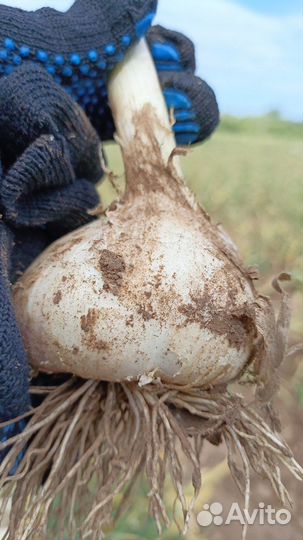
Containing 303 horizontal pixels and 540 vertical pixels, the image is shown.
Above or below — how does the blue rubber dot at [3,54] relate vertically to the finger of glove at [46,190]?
above

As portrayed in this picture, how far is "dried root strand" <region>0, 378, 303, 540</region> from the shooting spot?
79cm

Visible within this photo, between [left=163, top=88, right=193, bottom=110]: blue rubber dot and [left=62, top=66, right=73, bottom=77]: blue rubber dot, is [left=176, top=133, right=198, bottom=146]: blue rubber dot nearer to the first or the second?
[left=163, top=88, right=193, bottom=110]: blue rubber dot

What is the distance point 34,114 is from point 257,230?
7.02 feet

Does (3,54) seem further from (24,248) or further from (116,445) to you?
(116,445)

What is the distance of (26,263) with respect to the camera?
34.7 inches

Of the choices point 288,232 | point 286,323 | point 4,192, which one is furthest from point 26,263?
point 288,232

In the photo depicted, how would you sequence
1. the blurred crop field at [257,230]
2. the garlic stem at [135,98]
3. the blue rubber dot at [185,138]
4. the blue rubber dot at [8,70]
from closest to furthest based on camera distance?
1. the blue rubber dot at [8,70]
2. the garlic stem at [135,98]
3. the blue rubber dot at [185,138]
4. the blurred crop field at [257,230]

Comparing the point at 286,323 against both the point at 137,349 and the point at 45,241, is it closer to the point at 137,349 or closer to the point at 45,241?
the point at 137,349

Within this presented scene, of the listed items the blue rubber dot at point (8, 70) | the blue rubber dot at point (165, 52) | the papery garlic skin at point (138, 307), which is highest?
the blue rubber dot at point (8, 70)

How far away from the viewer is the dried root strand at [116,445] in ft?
2.60

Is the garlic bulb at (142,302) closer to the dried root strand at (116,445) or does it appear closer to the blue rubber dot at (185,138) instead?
the dried root strand at (116,445)

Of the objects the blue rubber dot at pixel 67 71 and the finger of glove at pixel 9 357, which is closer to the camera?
the finger of glove at pixel 9 357

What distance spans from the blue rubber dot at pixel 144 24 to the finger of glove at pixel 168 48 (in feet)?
0.24

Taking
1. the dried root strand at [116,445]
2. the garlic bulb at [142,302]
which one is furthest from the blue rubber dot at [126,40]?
the dried root strand at [116,445]
